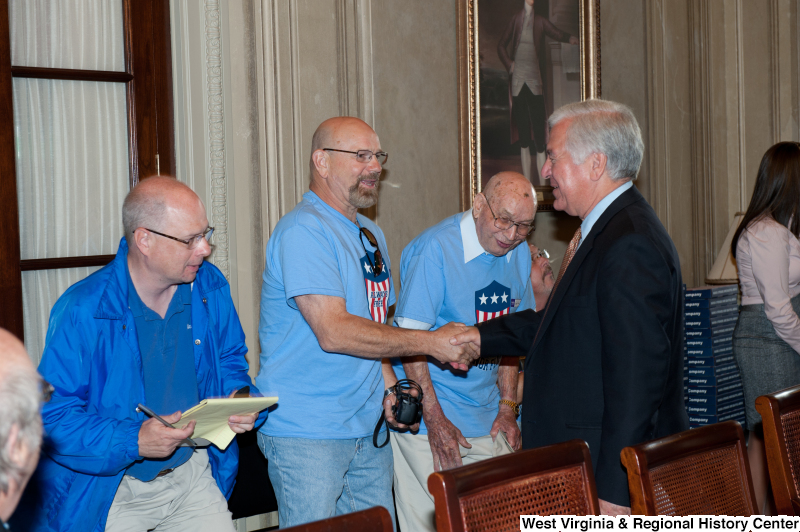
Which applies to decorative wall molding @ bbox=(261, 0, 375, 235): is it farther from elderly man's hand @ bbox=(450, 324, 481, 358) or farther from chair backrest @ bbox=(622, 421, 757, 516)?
chair backrest @ bbox=(622, 421, 757, 516)

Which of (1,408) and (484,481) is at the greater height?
(1,408)

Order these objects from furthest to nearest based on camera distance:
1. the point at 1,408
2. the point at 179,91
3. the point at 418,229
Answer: the point at 418,229, the point at 179,91, the point at 1,408

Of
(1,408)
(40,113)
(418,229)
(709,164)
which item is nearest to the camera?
(1,408)

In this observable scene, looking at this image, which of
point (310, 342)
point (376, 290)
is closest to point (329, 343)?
point (310, 342)

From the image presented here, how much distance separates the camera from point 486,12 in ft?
14.2

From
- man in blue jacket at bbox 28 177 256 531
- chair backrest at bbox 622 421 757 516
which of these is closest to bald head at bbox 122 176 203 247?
man in blue jacket at bbox 28 177 256 531

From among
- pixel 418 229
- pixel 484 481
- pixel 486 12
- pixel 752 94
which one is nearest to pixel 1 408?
pixel 484 481

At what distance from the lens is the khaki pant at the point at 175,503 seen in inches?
85.4

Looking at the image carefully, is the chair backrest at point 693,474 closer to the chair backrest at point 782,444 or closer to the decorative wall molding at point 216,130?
the chair backrest at point 782,444

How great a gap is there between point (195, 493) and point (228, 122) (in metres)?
1.82

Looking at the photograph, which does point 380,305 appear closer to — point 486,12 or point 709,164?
point 486,12

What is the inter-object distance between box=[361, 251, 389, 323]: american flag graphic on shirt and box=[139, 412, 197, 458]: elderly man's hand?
0.82 meters

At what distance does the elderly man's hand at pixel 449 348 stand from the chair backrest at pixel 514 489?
0.90 metres

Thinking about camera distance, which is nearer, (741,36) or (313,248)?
(313,248)
